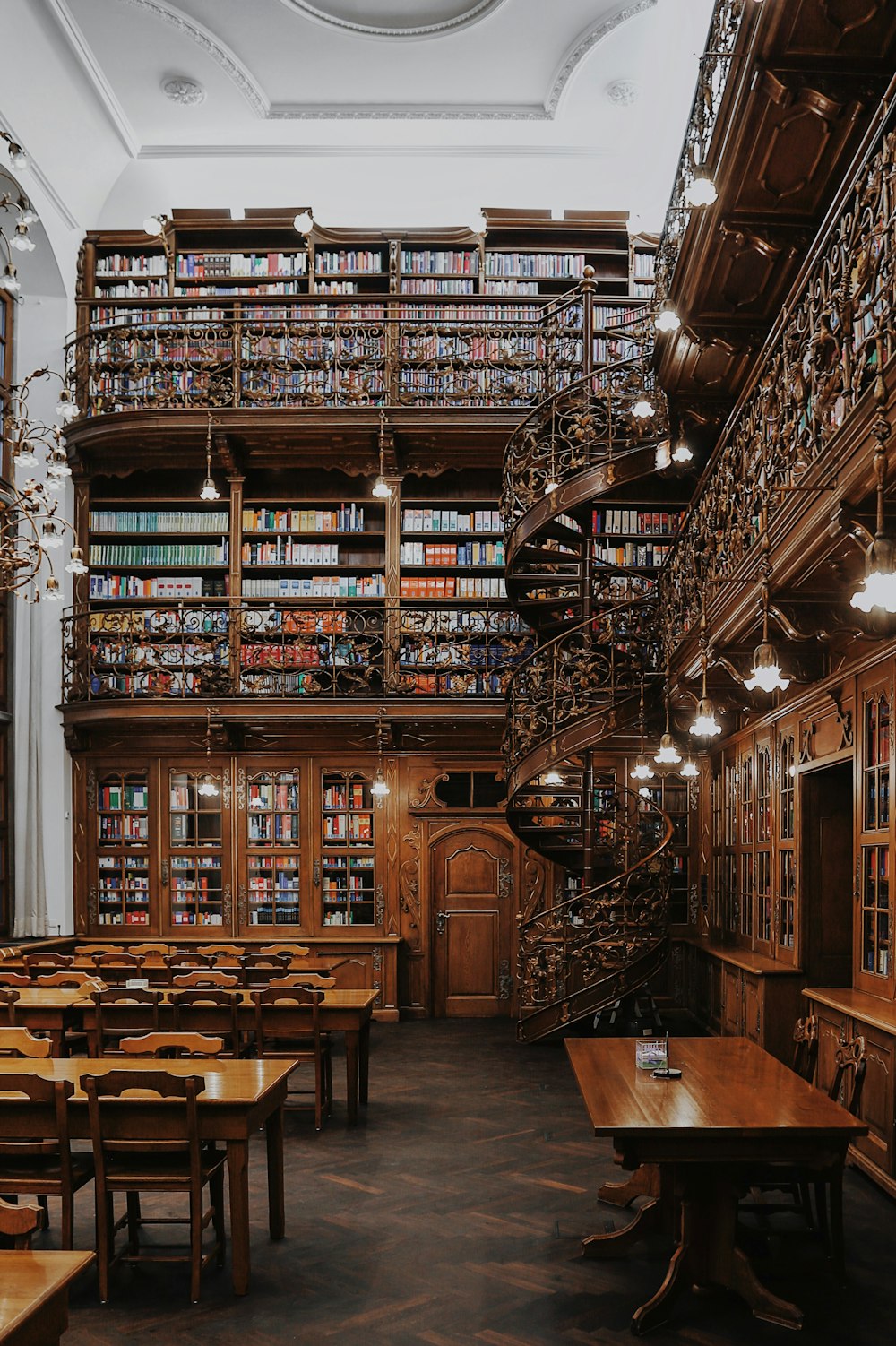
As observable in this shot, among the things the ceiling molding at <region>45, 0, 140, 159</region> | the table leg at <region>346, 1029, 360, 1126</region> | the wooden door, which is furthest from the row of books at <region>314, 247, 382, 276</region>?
the table leg at <region>346, 1029, 360, 1126</region>

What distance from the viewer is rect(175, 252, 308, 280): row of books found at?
11664 mm

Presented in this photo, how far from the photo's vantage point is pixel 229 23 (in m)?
10.6

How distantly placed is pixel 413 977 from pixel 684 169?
7406 millimetres

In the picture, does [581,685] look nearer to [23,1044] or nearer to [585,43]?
[23,1044]

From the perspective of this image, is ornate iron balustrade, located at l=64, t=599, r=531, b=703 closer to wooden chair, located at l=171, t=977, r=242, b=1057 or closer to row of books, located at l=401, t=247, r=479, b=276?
row of books, located at l=401, t=247, r=479, b=276

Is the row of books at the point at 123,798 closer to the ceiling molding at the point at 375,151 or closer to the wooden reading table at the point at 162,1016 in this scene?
the wooden reading table at the point at 162,1016

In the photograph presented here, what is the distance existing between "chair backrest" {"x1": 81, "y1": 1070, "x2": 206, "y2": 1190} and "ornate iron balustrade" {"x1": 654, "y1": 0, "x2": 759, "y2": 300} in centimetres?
476

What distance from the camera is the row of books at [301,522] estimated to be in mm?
11305

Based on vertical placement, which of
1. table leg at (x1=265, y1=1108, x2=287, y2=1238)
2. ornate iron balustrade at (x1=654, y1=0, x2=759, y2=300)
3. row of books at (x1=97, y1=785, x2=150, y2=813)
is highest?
ornate iron balustrade at (x1=654, y1=0, x2=759, y2=300)

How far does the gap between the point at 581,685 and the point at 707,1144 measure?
Answer: 5.35m

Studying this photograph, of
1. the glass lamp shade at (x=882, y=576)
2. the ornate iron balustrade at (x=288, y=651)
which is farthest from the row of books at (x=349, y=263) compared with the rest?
the glass lamp shade at (x=882, y=576)

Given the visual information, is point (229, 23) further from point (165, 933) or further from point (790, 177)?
point (165, 933)

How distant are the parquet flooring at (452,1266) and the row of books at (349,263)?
8336 mm

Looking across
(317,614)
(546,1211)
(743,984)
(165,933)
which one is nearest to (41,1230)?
(546,1211)
